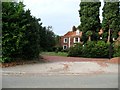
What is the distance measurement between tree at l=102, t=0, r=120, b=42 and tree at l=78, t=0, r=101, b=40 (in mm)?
1148

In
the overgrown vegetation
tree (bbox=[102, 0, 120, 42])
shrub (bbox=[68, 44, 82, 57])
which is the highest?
tree (bbox=[102, 0, 120, 42])

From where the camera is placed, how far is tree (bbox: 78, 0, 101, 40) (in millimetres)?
45844

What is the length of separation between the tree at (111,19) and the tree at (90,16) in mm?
1148

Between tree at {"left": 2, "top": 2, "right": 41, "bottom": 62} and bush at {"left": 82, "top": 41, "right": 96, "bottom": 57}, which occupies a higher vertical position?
tree at {"left": 2, "top": 2, "right": 41, "bottom": 62}

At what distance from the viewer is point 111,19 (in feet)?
152

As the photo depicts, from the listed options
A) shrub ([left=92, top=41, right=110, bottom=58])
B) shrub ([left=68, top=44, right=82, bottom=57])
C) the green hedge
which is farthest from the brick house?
shrub ([left=92, top=41, right=110, bottom=58])

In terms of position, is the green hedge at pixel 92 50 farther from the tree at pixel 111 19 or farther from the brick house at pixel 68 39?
the brick house at pixel 68 39

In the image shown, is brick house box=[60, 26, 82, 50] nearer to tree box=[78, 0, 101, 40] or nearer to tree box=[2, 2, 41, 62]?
tree box=[78, 0, 101, 40]

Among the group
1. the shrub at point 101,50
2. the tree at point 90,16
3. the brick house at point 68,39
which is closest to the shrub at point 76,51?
the shrub at point 101,50

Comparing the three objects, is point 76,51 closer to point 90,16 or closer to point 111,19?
point 90,16

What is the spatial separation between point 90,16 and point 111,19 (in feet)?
9.09

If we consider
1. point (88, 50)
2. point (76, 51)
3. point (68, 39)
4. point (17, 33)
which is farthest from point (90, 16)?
point (68, 39)

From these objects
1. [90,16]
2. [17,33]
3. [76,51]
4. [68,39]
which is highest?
[90,16]

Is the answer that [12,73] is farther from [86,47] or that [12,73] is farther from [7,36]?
[86,47]
